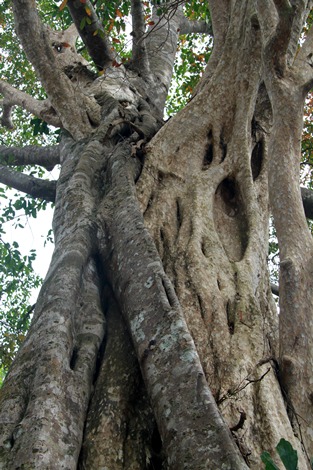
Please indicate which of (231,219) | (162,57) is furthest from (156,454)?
(162,57)

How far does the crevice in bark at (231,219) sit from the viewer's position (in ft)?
12.3

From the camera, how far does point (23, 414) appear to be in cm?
210

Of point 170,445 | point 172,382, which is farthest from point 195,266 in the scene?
point 170,445

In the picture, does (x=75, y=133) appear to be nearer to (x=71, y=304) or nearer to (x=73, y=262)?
(x=73, y=262)

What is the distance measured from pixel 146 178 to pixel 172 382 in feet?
7.15

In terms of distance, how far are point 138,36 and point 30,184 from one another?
2071mm

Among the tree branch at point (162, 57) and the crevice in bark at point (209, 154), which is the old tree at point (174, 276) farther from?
the tree branch at point (162, 57)

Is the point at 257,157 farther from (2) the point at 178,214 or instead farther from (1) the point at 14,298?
(1) the point at 14,298

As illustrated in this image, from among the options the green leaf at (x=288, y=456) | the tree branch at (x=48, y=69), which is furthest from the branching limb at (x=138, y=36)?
the green leaf at (x=288, y=456)

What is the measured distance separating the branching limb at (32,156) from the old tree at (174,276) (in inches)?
1.1

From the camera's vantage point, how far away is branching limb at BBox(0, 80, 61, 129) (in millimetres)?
5254

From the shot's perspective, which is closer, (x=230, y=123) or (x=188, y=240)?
(x=188, y=240)

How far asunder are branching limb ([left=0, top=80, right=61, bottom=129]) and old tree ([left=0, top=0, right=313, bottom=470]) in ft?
0.08

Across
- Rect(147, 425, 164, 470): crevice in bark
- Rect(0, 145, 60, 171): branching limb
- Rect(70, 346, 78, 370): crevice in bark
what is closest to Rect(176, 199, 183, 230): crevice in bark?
Rect(70, 346, 78, 370): crevice in bark
